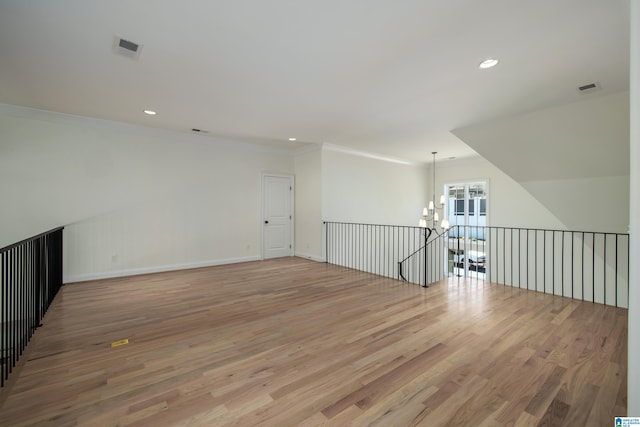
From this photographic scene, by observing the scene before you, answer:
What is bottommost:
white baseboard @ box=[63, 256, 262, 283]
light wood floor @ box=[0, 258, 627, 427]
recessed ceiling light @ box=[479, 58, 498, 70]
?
light wood floor @ box=[0, 258, 627, 427]

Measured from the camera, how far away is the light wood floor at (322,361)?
5.89 feet

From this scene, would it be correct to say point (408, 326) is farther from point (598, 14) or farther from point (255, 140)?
point (255, 140)

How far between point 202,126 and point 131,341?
3.68m

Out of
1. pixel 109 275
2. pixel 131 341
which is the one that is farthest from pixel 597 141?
pixel 109 275

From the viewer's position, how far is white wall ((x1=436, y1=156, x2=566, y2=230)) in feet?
21.8

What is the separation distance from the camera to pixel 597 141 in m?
3.87

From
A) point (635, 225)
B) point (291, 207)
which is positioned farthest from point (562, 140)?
point (291, 207)

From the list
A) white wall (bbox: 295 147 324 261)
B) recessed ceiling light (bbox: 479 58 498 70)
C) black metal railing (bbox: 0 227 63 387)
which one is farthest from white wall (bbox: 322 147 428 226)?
black metal railing (bbox: 0 227 63 387)

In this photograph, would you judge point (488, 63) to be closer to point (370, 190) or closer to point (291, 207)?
point (370, 190)

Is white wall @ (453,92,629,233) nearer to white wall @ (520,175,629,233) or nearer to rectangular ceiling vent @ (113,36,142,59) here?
white wall @ (520,175,629,233)

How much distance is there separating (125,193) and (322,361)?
15.5 feet

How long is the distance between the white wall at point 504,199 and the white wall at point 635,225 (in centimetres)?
616

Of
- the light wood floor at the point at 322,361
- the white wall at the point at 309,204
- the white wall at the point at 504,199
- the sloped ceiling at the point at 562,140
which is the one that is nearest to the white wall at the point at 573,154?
the sloped ceiling at the point at 562,140

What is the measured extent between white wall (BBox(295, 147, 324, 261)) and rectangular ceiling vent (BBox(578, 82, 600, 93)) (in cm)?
442
